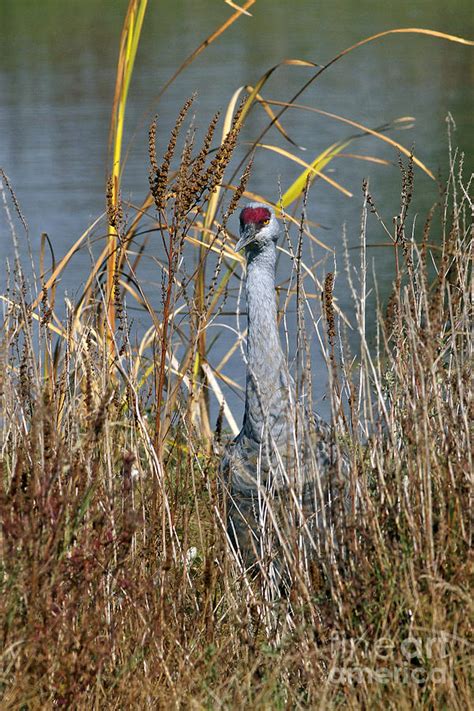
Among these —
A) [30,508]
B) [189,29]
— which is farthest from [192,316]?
[189,29]

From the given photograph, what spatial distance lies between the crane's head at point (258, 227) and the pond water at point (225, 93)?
1.65 feet

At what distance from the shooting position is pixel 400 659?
89.6 inches

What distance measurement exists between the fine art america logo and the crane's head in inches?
55.6

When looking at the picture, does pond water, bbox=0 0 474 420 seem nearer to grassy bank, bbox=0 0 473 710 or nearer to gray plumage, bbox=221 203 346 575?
gray plumage, bbox=221 203 346 575

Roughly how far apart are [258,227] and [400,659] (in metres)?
1.54

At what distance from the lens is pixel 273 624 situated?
8.99 feet

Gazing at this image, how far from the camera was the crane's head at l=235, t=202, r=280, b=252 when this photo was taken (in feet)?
11.3

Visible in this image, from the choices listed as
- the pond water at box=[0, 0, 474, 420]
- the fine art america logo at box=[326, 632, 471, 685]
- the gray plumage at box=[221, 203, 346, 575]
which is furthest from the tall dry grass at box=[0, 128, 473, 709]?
the pond water at box=[0, 0, 474, 420]

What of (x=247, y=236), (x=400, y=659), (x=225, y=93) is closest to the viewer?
(x=400, y=659)

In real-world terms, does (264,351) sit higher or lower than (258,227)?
lower

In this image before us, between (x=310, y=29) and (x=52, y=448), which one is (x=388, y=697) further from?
(x=310, y=29)

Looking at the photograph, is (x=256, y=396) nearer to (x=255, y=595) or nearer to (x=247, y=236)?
(x=247, y=236)

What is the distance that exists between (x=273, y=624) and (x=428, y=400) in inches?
24.9

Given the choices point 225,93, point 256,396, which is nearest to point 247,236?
point 256,396
